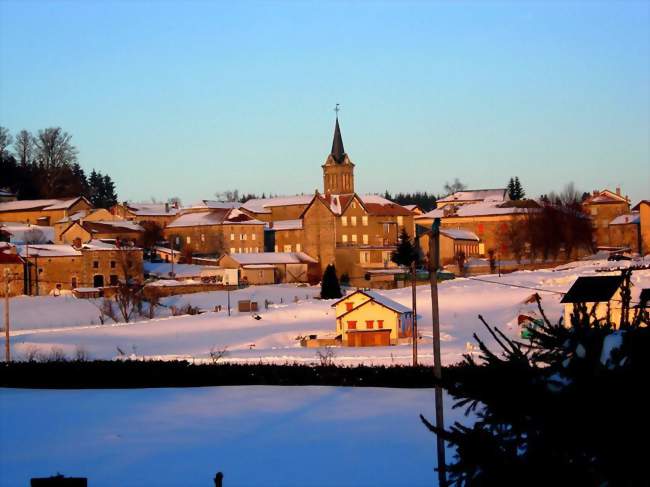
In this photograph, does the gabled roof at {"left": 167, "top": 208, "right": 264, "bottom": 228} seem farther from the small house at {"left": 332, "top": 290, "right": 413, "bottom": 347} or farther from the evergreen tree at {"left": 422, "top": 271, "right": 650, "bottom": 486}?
the evergreen tree at {"left": 422, "top": 271, "right": 650, "bottom": 486}

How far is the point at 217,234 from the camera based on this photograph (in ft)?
291

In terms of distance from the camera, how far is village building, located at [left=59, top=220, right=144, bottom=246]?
79312 mm

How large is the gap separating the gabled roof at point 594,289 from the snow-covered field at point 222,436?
14.0 m

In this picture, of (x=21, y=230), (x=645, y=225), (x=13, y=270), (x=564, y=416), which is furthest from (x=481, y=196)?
(x=564, y=416)

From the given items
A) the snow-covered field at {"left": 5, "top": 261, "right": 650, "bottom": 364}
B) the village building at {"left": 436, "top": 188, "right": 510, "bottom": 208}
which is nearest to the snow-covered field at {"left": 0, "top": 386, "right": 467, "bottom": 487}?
the snow-covered field at {"left": 5, "top": 261, "right": 650, "bottom": 364}

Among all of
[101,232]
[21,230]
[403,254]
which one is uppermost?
[21,230]

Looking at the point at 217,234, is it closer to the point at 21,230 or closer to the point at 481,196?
the point at 21,230

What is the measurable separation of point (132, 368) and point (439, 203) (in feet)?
294

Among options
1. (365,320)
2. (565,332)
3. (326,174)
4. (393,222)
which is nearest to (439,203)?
(326,174)

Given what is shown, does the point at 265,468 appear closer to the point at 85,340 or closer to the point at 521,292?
the point at 85,340

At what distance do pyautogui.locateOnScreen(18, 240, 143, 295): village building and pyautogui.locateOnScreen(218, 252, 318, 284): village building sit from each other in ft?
23.7

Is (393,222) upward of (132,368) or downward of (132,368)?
upward

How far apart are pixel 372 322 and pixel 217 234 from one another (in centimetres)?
4672

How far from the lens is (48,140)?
380 ft
